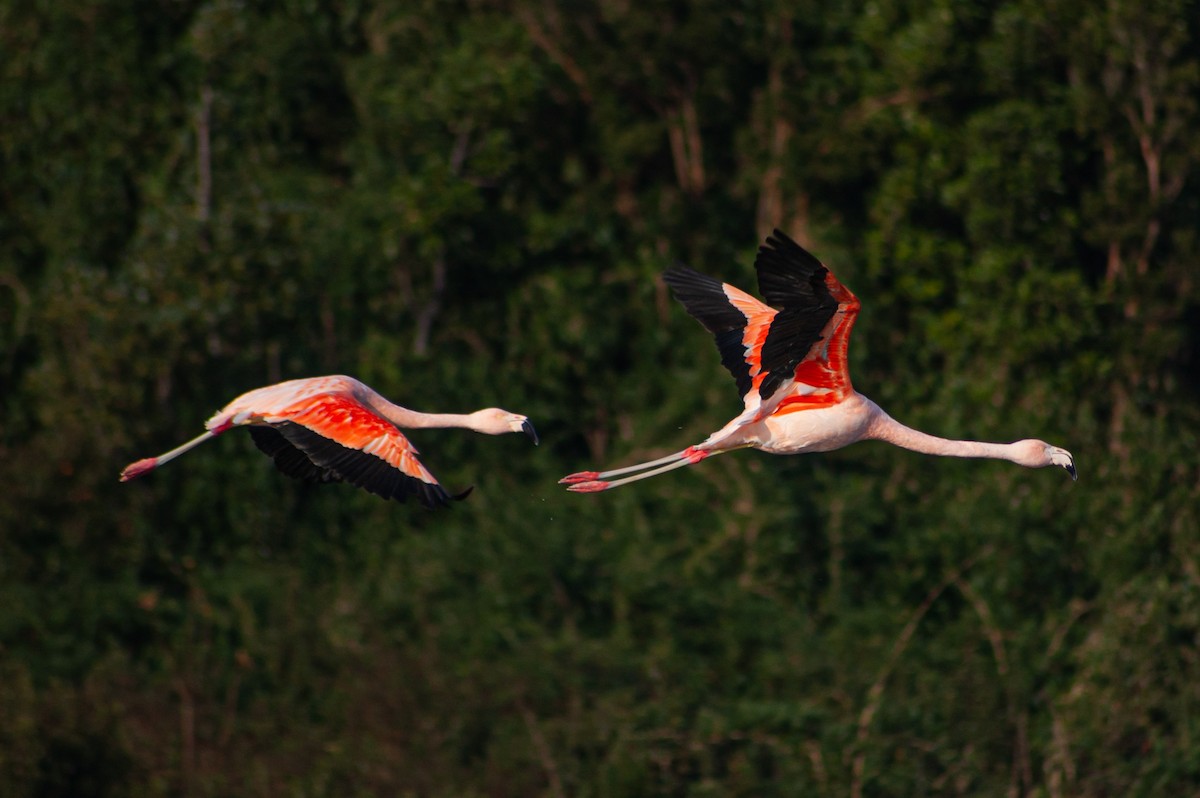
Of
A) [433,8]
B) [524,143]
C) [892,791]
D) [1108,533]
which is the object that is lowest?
[892,791]

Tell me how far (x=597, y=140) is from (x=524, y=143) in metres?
0.87

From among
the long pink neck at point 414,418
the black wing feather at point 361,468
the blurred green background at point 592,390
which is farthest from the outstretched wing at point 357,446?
the blurred green background at point 592,390

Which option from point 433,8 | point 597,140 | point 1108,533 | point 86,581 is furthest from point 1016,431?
point 86,581

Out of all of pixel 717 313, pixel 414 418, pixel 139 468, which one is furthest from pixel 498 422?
pixel 139 468

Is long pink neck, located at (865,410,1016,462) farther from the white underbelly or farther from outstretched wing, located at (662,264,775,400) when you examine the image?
outstretched wing, located at (662,264,775,400)

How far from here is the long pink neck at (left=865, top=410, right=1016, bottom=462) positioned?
11555 mm

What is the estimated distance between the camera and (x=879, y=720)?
18688 millimetres

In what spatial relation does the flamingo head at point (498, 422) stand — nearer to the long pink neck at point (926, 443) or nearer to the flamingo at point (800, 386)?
the flamingo at point (800, 386)

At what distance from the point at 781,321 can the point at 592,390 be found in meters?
12.7

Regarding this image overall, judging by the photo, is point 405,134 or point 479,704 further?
point 405,134

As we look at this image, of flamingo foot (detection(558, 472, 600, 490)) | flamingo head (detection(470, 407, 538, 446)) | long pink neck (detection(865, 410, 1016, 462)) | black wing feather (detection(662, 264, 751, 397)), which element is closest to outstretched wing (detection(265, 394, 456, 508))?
flamingo head (detection(470, 407, 538, 446))

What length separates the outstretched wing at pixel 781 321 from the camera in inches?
408

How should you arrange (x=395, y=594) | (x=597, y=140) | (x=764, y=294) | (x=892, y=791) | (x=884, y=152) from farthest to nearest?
(x=597, y=140), (x=884, y=152), (x=395, y=594), (x=892, y=791), (x=764, y=294)

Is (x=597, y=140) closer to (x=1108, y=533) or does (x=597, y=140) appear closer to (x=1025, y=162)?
(x=1025, y=162)
